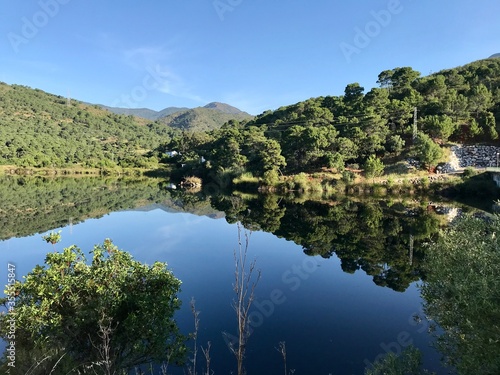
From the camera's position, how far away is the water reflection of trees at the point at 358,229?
16266 millimetres

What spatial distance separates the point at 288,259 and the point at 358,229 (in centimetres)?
861

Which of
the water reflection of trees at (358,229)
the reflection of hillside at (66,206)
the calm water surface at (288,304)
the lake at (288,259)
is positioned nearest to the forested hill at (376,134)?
the lake at (288,259)

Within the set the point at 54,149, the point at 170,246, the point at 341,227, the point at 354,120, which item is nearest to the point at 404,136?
the point at 354,120

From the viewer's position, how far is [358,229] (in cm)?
2402

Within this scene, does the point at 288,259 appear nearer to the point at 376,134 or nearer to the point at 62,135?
the point at 376,134

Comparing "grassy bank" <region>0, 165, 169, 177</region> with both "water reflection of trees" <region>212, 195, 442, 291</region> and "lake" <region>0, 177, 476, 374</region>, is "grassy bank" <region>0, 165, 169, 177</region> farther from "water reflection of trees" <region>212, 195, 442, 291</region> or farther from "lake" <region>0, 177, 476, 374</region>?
"water reflection of trees" <region>212, 195, 442, 291</region>

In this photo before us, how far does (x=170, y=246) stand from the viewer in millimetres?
21141

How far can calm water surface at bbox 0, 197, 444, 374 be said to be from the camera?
29.1ft

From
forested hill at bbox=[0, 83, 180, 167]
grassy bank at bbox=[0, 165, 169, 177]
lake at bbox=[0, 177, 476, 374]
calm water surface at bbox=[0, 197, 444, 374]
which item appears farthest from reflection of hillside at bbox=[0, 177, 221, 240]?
forested hill at bbox=[0, 83, 180, 167]

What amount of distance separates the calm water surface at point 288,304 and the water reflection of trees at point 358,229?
3.23 ft

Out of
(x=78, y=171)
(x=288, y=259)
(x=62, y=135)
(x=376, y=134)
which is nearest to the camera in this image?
(x=288, y=259)

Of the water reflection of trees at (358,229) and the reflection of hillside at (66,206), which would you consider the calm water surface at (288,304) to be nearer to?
the water reflection of trees at (358,229)

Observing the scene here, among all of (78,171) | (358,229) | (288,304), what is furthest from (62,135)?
(288,304)

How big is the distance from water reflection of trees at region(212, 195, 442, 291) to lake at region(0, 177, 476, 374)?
0.08 meters
